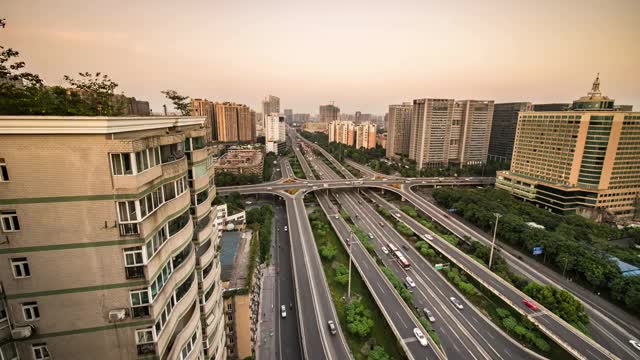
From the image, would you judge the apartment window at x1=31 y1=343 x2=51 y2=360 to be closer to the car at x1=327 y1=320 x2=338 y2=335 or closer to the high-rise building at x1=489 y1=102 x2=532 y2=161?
the car at x1=327 y1=320 x2=338 y2=335

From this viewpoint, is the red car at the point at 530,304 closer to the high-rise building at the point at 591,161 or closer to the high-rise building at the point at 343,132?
the high-rise building at the point at 591,161

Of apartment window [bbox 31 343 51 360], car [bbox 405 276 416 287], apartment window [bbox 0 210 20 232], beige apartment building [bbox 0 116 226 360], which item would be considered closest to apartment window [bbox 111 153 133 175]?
beige apartment building [bbox 0 116 226 360]

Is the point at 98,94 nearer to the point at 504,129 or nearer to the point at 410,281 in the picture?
the point at 410,281

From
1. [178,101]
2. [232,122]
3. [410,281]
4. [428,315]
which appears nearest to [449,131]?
[410,281]

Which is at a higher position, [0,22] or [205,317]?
[0,22]

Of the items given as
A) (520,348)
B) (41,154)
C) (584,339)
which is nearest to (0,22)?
(41,154)

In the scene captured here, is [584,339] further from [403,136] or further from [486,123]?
[403,136]

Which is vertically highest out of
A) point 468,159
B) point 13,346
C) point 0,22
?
point 0,22
